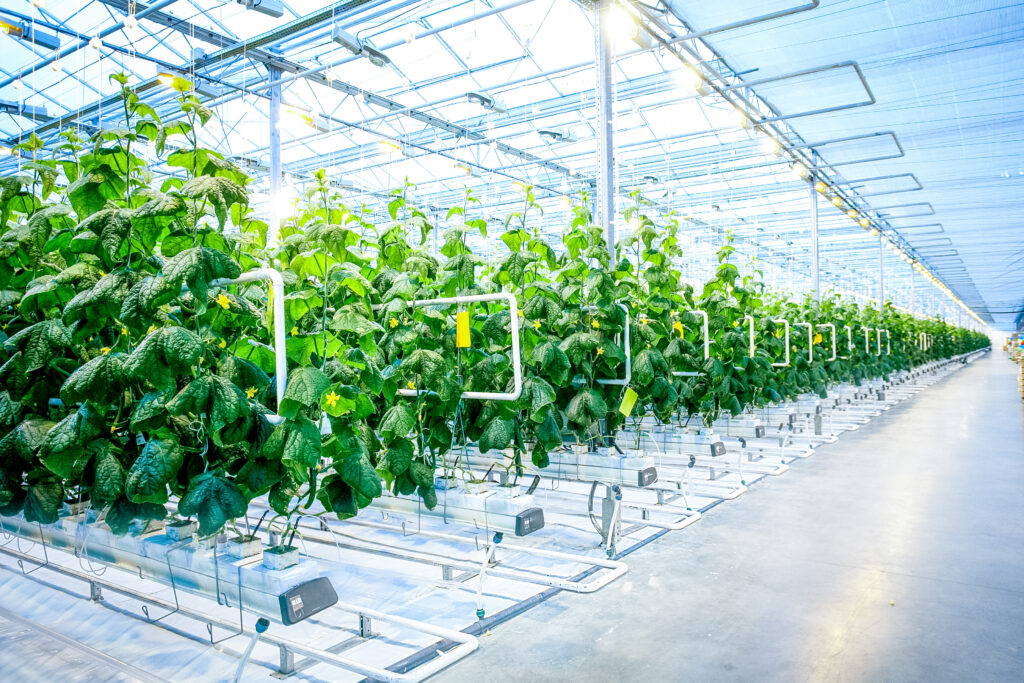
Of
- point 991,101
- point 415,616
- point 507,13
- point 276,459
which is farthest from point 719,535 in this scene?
point 507,13

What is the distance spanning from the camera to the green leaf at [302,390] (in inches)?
73.4

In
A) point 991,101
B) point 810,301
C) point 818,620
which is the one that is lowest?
point 818,620

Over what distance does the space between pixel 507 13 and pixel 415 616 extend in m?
6.75

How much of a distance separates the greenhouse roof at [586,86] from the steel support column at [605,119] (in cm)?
29

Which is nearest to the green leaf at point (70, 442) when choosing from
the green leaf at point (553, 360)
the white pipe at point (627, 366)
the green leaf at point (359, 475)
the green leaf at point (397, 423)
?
the green leaf at point (359, 475)

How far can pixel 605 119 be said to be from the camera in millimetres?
4703

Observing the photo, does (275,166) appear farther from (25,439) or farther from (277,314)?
(277,314)

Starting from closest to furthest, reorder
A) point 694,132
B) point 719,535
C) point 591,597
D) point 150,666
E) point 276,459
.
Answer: point 276,459 → point 150,666 → point 591,597 → point 719,535 → point 694,132

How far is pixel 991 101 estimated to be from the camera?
6.67m

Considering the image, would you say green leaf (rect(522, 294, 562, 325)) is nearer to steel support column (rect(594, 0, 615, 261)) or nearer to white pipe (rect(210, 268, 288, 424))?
steel support column (rect(594, 0, 615, 261))

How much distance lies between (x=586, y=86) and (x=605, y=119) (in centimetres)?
485

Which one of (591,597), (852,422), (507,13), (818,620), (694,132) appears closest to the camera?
(818,620)

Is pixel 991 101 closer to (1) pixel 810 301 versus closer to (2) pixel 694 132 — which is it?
(1) pixel 810 301

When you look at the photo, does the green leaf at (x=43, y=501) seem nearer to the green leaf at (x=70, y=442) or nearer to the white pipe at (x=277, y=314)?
the green leaf at (x=70, y=442)
